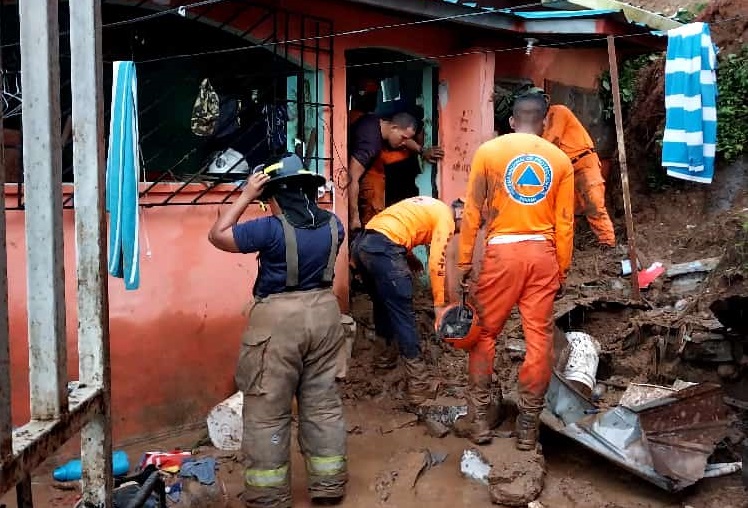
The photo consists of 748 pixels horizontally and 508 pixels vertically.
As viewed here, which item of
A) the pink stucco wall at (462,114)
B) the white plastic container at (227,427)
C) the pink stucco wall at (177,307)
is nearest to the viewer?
the pink stucco wall at (177,307)

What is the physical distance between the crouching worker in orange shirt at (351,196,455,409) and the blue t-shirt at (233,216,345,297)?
158 cm

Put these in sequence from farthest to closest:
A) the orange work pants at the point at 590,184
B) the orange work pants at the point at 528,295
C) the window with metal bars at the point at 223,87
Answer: the orange work pants at the point at 590,184 → the window with metal bars at the point at 223,87 → the orange work pants at the point at 528,295

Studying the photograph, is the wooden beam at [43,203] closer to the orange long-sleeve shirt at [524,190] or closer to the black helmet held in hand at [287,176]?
the black helmet held in hand at [287,176]

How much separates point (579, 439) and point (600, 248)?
4.98 m

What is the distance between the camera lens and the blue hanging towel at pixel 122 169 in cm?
471

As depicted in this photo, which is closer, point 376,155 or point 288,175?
point 288,175

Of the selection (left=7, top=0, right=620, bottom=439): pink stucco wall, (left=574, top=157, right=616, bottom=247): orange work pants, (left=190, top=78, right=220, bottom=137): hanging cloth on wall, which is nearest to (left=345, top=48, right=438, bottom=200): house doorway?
(left=7, top=0, right=620, bottom=439): pink stucco wall

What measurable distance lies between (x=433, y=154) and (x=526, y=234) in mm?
3327

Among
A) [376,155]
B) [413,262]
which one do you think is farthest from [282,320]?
[376,155]

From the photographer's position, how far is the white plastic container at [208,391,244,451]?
5391 mm

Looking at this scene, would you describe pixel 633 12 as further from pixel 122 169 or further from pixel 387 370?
pixel 122 169

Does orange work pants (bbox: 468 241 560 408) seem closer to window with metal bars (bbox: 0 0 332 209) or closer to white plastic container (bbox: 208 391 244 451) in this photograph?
white plastic container (bbox: 208 391 244 451)

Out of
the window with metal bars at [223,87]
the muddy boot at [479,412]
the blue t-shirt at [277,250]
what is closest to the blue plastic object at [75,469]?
the blue t-shirt at [277,250]

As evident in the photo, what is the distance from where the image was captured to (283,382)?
13.9 ft
